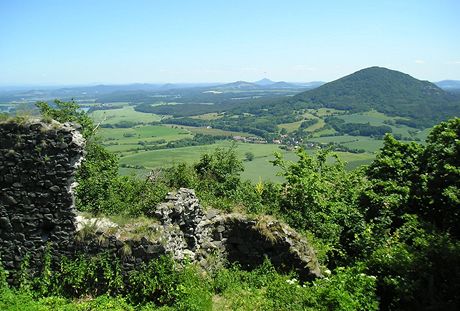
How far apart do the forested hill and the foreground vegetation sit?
3337 inches

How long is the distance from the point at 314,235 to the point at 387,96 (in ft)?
403

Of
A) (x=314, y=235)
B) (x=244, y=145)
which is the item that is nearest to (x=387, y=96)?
(x=244, y=145)

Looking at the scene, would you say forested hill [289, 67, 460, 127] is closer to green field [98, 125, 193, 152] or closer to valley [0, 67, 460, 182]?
valley [0, 67, 460, 182]

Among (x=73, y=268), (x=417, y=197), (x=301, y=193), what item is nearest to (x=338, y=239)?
(x=301, y=193)

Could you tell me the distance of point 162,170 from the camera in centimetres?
1345

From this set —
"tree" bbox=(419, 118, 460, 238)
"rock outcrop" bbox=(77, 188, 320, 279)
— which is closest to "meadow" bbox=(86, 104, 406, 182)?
"tree" bbox=(419, 118, 460, 238)

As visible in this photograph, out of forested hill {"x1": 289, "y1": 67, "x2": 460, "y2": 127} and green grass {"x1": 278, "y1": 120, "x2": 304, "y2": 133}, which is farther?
forested hill {"x1": 289, "y1": 67, "x2": 460, "y2": 127}

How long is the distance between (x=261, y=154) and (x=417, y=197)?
40.7m

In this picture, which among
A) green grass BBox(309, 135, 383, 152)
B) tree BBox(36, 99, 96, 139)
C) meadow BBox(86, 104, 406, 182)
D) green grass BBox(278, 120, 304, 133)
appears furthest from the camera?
green grass BBox(278, 120, 304, 133)

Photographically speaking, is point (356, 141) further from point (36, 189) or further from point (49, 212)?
point (36, 189)

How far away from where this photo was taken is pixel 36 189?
333 inches

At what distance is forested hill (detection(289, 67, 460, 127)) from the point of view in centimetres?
10012

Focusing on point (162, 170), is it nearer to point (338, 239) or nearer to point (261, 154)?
point (338, 239)

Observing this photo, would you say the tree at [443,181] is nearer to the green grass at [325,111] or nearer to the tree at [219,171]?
the tree at [219,171]
